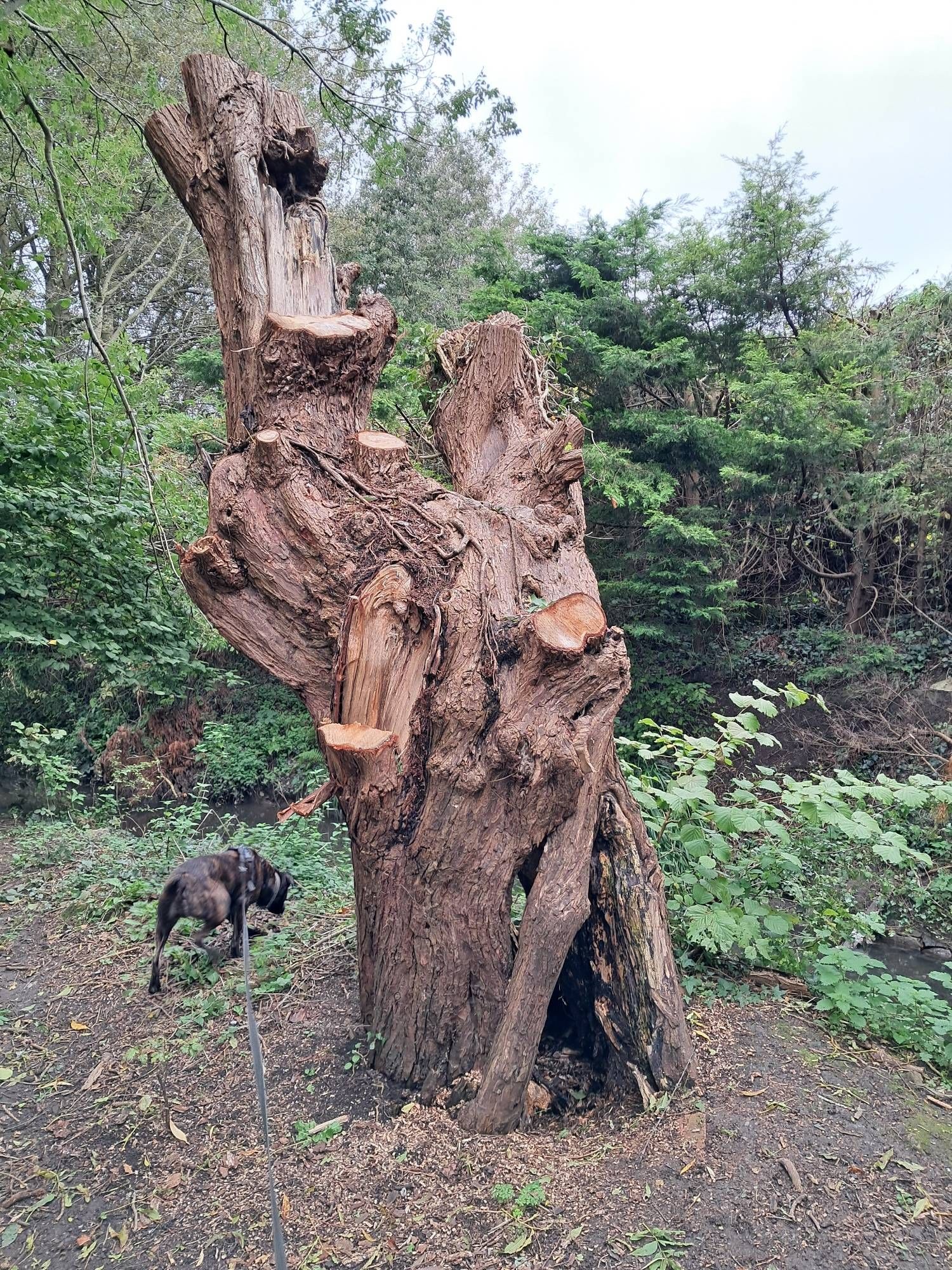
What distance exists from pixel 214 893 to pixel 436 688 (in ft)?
5.35

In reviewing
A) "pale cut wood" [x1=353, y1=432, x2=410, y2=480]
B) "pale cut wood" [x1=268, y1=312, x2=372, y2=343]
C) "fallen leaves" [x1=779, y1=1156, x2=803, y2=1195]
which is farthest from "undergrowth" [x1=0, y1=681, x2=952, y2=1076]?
"pale cut wood" [x1=268, y1=312, x2=372, y2=343]

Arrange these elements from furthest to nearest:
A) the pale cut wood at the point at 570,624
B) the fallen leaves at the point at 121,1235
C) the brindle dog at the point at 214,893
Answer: the brindle dog at the point at 214,893 < the pale cut wood at the point at 570,624 < the fallen leaves at the point at 121,1235

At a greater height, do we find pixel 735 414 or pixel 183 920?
pixel 735 414

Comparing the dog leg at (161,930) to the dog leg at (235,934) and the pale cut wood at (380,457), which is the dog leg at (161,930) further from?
the pale cut wood at (380,457)

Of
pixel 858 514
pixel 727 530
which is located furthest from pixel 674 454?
pixel 858 514

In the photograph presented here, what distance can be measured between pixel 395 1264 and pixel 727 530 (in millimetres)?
9051

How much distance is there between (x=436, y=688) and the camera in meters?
2.23

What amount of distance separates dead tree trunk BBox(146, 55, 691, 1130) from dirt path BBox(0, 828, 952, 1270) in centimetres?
19

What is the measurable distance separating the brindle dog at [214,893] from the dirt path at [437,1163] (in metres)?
0.39

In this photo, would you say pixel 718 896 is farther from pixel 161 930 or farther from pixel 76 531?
pixel 76 531

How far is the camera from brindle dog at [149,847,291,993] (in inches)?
118

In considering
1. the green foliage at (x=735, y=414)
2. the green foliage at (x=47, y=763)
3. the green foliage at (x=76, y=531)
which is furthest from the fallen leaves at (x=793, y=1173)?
the green foliage at (x=735, y=414)

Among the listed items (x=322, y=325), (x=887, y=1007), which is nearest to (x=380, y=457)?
(x=322, y=325)

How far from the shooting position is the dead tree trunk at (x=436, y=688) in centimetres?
223
